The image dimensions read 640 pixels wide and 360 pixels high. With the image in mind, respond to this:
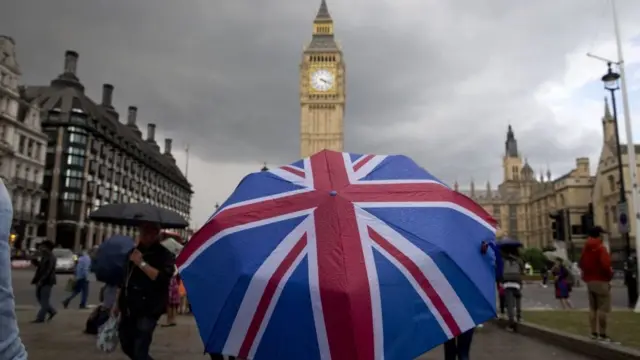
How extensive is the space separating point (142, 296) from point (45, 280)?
788 cm

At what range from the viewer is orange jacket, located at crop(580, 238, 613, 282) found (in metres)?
7.97

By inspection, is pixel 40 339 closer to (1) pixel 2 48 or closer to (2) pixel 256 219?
(2) pixel 256 219

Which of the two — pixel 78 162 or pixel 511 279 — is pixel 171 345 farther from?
pixel 78 162

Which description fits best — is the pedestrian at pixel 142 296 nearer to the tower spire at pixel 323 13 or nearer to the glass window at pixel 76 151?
the glass window at pixel 76 151

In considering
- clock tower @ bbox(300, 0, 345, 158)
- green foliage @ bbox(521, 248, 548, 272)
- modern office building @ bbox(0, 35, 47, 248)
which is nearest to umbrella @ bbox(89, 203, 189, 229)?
modern office building @ bbox(0, 35, 47, 248)

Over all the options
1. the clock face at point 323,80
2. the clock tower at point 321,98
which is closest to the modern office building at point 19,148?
the clock tower at point 321,98

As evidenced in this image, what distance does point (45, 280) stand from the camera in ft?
36.6

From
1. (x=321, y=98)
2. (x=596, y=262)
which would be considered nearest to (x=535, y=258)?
(x=596, y=262)

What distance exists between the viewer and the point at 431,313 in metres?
2.68

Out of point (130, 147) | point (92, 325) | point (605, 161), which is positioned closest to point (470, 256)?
point (92, 325)

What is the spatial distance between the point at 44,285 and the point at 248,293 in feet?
34.5

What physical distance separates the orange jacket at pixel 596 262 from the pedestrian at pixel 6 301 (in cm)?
840

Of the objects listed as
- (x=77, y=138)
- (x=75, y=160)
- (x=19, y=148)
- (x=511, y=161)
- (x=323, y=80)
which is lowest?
(x=19, y=148)

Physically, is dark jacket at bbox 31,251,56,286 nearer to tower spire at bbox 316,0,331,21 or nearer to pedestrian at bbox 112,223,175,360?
pedestrian at bbox 112,223,175,360
